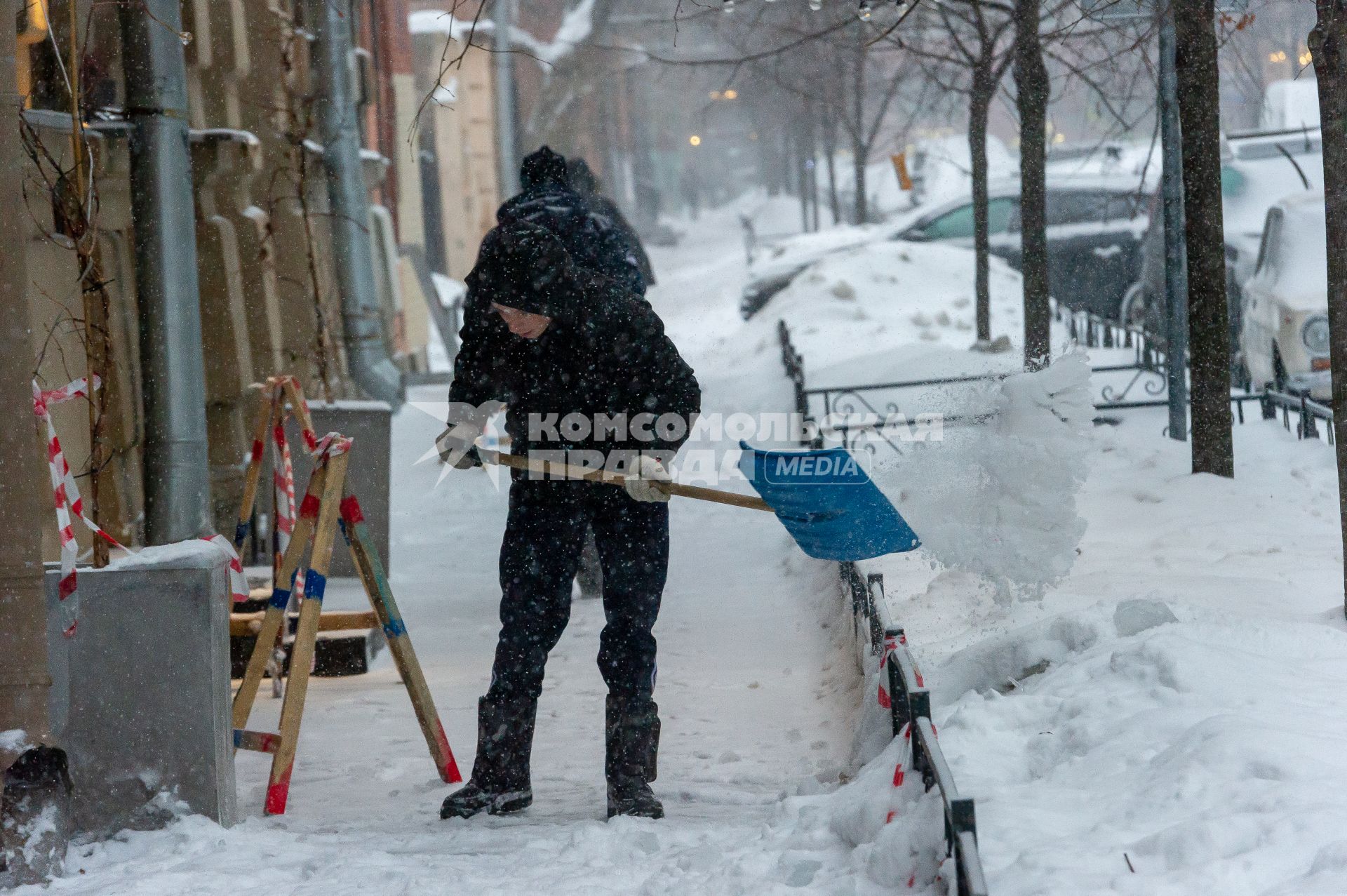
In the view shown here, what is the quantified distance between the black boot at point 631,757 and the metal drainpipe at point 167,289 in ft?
9.25

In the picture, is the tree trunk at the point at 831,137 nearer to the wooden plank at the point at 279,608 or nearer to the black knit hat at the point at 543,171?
the black knit hat at the point at 543,171

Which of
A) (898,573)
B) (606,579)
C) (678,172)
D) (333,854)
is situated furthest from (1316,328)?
(678,172)

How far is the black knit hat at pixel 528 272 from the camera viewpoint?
382cm

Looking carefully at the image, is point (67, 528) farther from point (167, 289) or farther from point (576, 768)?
point (167, 289)

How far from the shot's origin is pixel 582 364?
3932 mm

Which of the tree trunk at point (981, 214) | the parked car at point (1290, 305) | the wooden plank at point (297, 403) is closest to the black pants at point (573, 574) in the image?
the wooden plank at point (297, 403)

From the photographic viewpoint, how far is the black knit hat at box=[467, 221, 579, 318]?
150 inches

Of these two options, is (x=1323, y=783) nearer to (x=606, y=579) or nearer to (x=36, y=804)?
(x=606, y=579)

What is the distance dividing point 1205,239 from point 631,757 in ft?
13.9

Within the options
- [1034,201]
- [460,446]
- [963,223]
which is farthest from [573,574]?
[963,223]

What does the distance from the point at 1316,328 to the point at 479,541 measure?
6.12 m

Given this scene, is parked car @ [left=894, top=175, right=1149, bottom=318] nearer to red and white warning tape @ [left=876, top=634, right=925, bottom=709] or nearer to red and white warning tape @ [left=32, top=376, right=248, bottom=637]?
red and white warning tape @ [left=876, top=634, right=925, bottom=709]

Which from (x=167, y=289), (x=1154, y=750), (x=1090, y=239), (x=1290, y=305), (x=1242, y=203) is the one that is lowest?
(x=1154, y=750)

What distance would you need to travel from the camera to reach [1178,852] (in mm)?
2656
